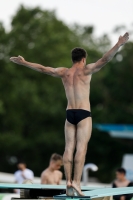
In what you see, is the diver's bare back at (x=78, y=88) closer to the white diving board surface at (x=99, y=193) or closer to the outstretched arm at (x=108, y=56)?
the outstretched arm at (x=108, y=56)

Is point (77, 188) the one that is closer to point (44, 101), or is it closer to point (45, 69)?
point (45, 69)

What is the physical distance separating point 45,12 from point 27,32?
21.8ft

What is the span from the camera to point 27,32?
5794cm

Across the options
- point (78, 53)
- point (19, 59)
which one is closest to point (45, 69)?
point (19, 59)

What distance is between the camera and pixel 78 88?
11.7 metres

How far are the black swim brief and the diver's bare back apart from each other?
75 millimetres

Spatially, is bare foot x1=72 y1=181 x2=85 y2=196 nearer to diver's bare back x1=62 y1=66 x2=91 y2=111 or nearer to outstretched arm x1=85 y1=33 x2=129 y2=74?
diver's bare back x1=62 y1=66 x2=91 y2=111

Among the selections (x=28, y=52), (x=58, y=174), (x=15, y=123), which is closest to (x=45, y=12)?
(x=28, y=52)

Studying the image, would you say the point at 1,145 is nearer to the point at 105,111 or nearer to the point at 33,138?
the point at 33,138

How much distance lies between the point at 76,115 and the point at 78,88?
42cm

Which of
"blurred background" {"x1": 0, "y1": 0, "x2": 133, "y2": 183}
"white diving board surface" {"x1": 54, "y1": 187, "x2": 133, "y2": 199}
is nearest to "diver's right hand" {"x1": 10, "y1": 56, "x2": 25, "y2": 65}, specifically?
"white diving board surface" {"x1": 54, "y1": 187, "x2": 133, "y2": 199}

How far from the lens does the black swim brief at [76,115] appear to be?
38.2 ft

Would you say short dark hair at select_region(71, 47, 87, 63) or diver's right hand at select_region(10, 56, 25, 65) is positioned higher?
diver's right hand at select_region(10, 56, 25, 65)

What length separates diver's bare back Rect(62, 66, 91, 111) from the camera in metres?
11.7
